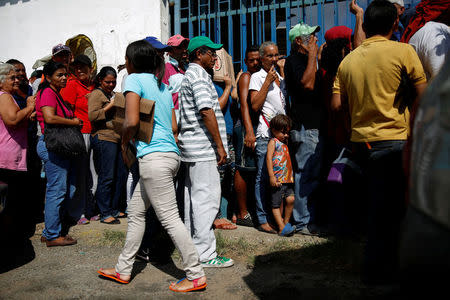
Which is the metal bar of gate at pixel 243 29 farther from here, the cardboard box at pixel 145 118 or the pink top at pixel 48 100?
the cardboard box at pixel 145 118

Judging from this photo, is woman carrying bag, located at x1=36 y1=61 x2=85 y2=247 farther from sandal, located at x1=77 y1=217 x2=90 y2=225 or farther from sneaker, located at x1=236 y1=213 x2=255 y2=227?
sneaker, located at x1=236 y1=213 x2=255 y2=227

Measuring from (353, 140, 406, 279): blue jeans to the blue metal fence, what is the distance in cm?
338

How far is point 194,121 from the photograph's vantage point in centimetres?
379

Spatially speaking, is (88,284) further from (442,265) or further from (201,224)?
(442,265)

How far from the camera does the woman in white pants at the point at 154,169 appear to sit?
3275mm

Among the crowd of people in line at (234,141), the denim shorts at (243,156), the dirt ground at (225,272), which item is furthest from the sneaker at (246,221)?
the denim shorts at (243,156)

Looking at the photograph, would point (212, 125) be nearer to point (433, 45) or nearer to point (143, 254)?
point (143, 254)

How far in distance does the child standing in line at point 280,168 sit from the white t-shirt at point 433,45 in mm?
1697

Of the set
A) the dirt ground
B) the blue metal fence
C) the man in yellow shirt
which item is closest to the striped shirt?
the dirt ground

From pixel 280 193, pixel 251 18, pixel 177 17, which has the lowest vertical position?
pixel 280 193

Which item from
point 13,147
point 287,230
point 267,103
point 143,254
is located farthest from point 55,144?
point 287,230

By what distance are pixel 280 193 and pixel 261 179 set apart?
13.0 inches

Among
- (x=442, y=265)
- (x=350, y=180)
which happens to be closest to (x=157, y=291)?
(x=350, y=180)

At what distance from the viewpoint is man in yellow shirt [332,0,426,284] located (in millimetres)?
2783
